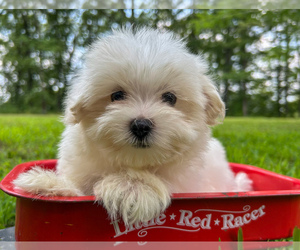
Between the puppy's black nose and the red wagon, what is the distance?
1.42ft

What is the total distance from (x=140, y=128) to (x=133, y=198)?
0.41 meters

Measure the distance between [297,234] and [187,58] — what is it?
54.2 inches

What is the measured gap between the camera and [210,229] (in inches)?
83.2

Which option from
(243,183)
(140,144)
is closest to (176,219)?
(140,144)

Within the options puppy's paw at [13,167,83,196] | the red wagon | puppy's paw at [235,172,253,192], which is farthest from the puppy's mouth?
puppy's paw at [235,172,253,192]

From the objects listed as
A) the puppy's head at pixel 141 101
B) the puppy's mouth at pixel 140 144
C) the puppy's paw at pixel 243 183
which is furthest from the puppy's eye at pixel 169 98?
the puppy's paw at pixel 243 183

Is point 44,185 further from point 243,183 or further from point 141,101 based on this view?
point 243,183

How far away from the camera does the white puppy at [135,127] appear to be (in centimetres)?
186

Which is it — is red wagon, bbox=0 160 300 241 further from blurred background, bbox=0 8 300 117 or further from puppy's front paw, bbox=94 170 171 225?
blurred background, bbox=0 8 300 117

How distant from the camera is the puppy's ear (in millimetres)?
2369

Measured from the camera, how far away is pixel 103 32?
8773 mm

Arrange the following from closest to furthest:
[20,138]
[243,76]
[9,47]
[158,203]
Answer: [158,203] → [20,138] → [9,47] → [243,76]

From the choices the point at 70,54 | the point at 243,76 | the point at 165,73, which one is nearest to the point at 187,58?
the point at 165,73

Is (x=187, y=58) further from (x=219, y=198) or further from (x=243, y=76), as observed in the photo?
(x=243, y=76)
